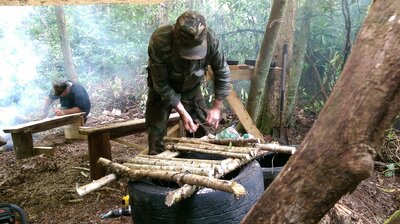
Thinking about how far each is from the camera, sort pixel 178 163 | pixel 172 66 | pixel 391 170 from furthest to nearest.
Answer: pixel 391 170 < pixel 172 66 < pixel 178 163

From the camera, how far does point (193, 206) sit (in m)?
2.22

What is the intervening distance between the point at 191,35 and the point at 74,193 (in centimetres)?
260

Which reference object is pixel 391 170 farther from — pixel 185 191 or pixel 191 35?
pixel 185 191

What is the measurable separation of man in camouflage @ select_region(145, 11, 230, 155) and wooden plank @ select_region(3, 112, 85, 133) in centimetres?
228

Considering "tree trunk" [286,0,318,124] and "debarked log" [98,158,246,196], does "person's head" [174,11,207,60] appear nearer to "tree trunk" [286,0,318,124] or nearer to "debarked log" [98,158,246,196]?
"debarked log" [98,158,246,196]

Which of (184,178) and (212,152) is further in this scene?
(212,152)

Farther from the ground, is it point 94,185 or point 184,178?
point 184,178

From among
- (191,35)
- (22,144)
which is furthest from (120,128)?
(191,35)

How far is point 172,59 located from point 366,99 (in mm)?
2957

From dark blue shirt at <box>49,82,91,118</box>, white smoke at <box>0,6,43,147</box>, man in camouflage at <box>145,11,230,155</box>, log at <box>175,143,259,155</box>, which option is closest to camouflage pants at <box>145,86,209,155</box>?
man in camouflage at <box>145,11,230,155</box>

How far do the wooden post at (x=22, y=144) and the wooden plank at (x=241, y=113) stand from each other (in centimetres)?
310

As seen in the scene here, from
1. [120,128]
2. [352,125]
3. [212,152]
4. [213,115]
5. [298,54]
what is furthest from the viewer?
[298,54]

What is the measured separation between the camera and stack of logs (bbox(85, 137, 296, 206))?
2.06m

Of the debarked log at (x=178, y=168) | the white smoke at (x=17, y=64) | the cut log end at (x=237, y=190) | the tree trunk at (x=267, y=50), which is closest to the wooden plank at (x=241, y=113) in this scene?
the tree trunk at (x=267, y=50)
